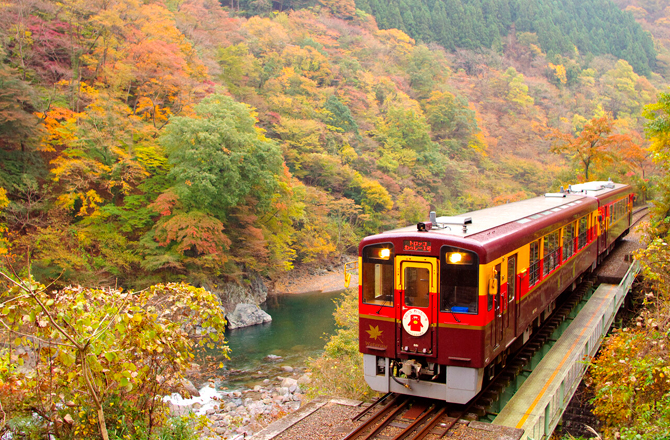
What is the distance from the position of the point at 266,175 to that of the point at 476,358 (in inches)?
758

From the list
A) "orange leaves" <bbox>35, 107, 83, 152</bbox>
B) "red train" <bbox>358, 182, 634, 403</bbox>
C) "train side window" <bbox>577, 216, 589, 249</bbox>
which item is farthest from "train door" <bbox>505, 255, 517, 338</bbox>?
"orange leaves" <bbox>35, 107, 83, 152</bbox>

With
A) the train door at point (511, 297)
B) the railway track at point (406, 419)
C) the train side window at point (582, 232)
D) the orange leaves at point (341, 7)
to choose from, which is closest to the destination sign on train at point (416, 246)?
the train door at point (511, 297)

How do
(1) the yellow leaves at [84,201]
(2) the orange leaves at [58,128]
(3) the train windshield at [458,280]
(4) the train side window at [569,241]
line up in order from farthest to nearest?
(2) the orange leaves at [58,128], (1) the yellow leaves at [84,201], (4) the train side window at [569,241], (3) the train windshield at [458,280]

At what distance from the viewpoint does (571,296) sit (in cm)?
1458

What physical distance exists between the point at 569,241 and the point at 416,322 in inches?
242

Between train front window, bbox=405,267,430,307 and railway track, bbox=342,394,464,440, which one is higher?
train front window, bbox=405,267,430,307

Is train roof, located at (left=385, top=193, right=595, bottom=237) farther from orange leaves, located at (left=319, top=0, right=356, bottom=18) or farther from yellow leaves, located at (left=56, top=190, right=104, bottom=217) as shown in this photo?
orange leaves, located at (left=319, top=0, right=356, bottom=18)

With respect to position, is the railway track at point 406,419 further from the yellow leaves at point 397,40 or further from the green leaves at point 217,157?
the yellow leaves at point 397,40

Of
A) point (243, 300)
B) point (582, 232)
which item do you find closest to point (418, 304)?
point (582, 232)

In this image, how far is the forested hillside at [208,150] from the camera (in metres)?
22.5

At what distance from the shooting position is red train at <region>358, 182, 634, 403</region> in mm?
7391

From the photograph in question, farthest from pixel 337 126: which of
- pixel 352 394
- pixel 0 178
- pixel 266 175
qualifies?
pixel 352 394

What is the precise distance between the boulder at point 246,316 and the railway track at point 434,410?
1567cm

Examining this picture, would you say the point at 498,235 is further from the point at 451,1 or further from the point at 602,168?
the point at 451,1
